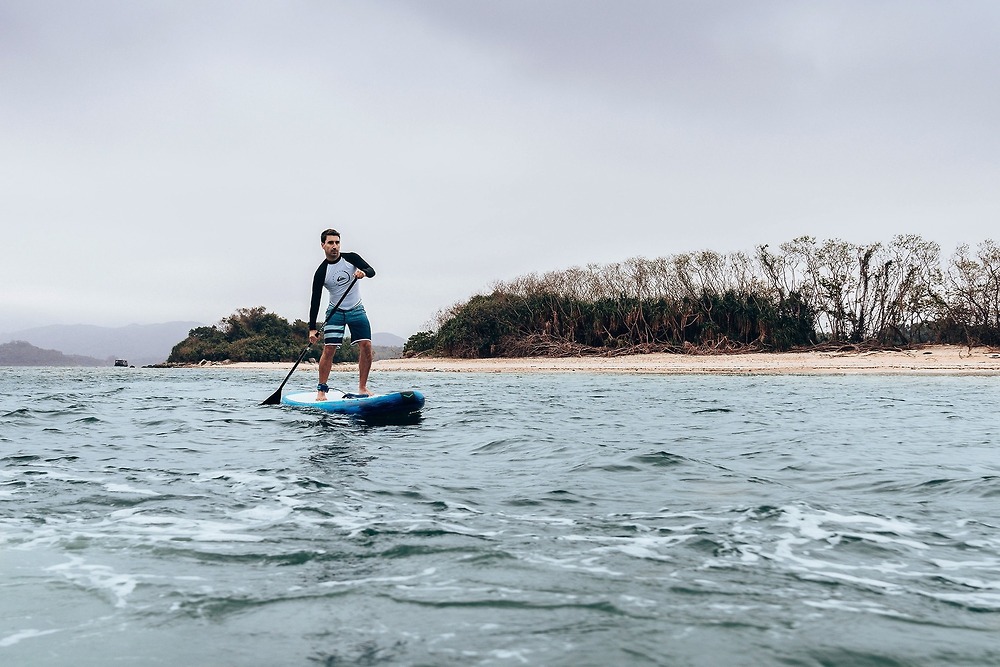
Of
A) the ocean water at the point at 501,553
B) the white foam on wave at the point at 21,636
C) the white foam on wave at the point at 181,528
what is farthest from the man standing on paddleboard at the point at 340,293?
the white foam on wave at the point at 21,636

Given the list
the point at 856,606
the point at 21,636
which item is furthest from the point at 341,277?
the point at 856,606

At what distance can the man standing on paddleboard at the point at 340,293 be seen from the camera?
438 inches

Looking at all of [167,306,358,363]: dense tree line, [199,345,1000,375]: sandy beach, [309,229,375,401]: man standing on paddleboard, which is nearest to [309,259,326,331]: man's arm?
[309,229,375,401]: man standing on paddleboard

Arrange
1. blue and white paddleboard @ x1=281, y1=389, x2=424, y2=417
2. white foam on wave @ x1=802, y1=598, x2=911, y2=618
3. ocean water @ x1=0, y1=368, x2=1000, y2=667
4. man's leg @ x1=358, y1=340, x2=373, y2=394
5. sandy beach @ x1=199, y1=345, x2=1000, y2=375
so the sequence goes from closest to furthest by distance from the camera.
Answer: ocean water @ x1=0, y1=368, x2=1000, y2=667 → white foam on wave @ x1=802, y1=598, x2=911, y2=618 → blue and white paddleboard @ x1=281, y1=389, x2=424, y2=417 → man's leg @ x1=358, y1=340, x2=373, y2=394 → sandy beach @ x1=199, y1=345, x2=1000, y2=375

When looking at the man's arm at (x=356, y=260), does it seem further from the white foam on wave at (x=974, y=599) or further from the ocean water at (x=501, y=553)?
the white foam on wave at (x=974, y=599)

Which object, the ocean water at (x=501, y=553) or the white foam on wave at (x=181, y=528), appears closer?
the ocean water at (x=501, y=553)

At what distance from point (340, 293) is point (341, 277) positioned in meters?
0.26

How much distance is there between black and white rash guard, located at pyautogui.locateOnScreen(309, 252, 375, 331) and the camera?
11125 millimetres

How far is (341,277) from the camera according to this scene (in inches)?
438

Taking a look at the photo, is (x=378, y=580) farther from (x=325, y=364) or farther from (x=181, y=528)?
(x=325, y=364)

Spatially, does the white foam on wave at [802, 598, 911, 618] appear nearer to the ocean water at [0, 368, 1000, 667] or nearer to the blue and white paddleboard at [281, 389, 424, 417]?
the ocean water at [0, 368, 1000, 667]

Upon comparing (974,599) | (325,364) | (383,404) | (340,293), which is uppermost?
(340,293)

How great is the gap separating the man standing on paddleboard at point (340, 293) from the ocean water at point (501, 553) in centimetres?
331

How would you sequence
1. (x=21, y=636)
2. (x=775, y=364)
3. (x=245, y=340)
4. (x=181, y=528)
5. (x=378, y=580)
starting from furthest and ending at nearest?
(x=245, y=340)
(x=775, y=364)
(x=181, y=528)
(x=378, y=580)
(x=21, y=636)
